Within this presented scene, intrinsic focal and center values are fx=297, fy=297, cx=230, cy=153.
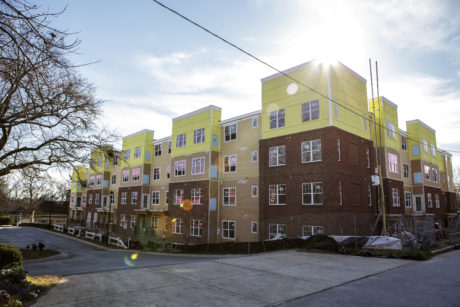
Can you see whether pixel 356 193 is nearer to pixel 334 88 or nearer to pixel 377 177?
pixel 377 177

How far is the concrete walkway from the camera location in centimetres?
712

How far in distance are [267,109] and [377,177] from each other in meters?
11.2

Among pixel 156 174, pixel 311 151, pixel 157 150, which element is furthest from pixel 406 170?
pixel 157 150

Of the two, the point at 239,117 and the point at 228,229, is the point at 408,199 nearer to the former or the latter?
the point at 228,229

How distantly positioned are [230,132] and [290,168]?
1023 centimetres

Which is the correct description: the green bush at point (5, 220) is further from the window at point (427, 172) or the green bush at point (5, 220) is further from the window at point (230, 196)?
the window at point (427, 172)

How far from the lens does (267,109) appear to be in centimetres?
2814

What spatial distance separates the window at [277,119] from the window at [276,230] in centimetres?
878

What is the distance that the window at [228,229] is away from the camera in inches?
1208

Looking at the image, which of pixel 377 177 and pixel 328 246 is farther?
pixel 377 177

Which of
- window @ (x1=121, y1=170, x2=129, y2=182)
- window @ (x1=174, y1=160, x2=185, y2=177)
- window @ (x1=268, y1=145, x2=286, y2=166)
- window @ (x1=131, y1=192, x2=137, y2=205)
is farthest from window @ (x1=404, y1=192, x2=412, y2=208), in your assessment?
window @ (x1=121, y1=170, x2=129, y2=182)

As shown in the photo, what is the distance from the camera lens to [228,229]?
3114 cm

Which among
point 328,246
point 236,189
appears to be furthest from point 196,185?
point 328,246

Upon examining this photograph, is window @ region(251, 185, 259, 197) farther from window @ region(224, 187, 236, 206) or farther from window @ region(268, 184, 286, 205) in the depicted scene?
window @ region(268, 184, 286, 205)
